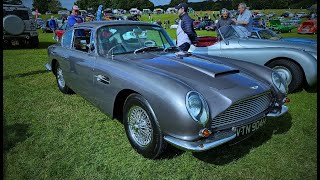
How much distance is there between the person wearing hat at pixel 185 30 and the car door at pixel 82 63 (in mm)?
2358

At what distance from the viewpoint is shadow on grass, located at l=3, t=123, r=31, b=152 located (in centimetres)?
344

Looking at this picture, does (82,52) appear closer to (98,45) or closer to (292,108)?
(98,45)

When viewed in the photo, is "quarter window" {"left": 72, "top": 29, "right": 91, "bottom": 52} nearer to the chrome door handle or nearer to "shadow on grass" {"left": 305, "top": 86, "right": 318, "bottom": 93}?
the chrome door handle

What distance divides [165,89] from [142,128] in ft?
1.99

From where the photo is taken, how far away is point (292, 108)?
4602 mm

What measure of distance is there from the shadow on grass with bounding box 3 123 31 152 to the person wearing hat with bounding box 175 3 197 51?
356cm

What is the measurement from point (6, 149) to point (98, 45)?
1.78 metres

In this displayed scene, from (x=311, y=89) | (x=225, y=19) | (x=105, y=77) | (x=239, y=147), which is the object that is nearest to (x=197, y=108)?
(x=239, y=147)

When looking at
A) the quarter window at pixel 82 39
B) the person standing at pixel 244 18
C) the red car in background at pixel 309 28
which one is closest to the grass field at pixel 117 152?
the quarter window at pixel 82 39

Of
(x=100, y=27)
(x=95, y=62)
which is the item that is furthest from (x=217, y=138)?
(x=100, y=27)

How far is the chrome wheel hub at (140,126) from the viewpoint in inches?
114

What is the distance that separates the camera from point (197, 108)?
8.26 ft

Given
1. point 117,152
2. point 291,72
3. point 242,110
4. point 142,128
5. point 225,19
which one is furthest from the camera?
point 225,19

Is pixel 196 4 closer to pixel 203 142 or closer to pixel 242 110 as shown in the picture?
pixel 242 110
